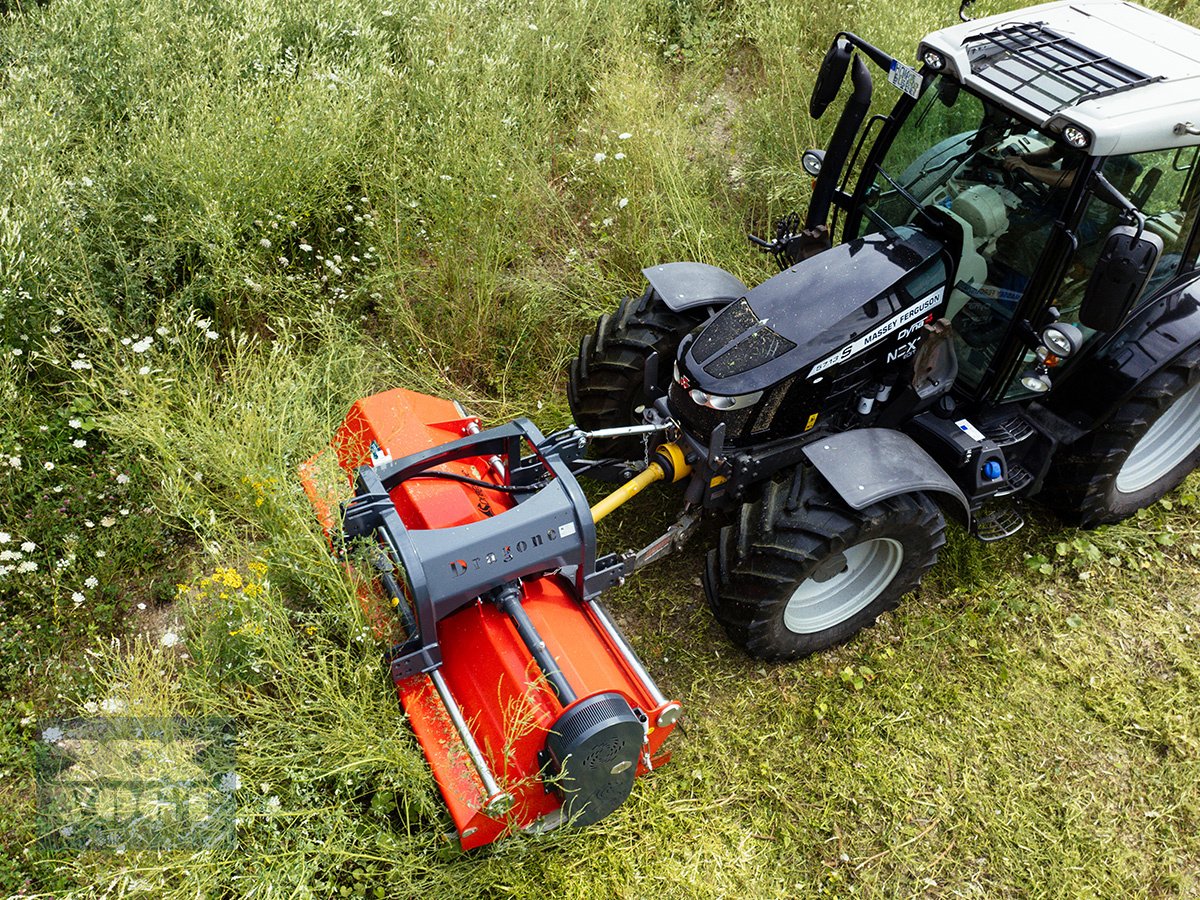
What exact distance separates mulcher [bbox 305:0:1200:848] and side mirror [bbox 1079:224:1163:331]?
0.01 meters

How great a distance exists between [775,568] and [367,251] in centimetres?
305

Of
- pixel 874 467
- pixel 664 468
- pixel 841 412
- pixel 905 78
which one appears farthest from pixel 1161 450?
pixel 664 468

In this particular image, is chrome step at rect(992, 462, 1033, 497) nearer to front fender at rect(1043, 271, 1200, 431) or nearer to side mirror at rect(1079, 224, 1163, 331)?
front fender at rect(1043, 271, 1200, 431)

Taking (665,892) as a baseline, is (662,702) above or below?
above

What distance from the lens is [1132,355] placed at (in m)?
3.84

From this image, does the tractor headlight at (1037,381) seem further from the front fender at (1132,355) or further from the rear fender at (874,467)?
the rear fender at (874,467)

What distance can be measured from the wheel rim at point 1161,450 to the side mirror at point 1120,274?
4.69 feet

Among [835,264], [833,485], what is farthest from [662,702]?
[835,264]

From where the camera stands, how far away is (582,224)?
586cm

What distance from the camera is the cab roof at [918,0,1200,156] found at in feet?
10.5

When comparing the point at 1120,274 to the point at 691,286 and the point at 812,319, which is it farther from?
the point at 691,286

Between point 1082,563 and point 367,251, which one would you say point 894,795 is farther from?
point 367,251

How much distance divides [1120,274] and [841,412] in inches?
45.3

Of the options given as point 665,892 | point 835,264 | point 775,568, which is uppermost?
point 835,264
